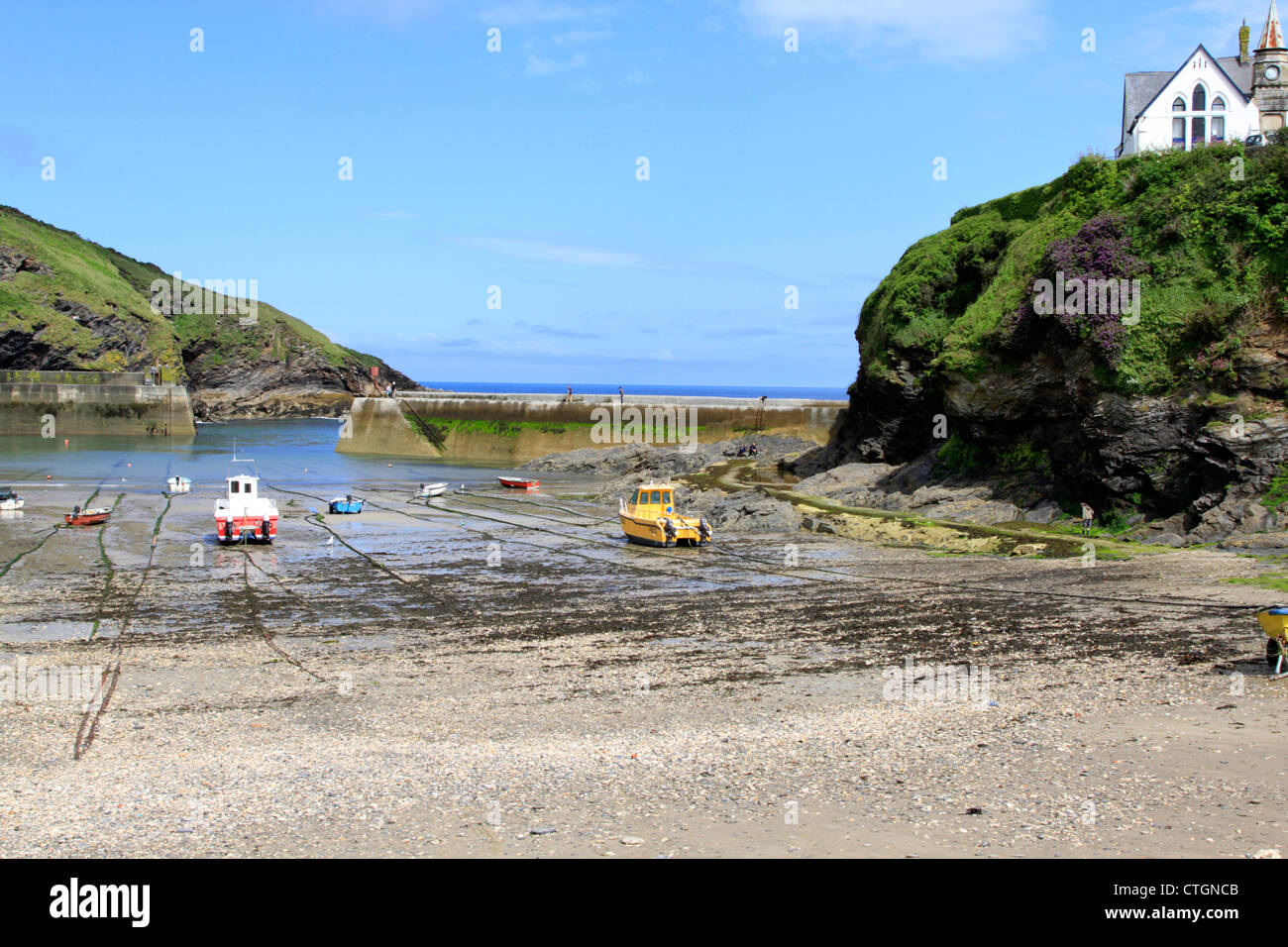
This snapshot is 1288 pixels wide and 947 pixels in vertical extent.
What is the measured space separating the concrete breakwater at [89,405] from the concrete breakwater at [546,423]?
29.0 meters

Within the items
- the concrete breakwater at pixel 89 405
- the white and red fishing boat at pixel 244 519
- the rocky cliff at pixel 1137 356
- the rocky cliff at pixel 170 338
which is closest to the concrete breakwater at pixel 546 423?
the concrete breakwater at pixel 89 405

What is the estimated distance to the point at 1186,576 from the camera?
22.5 meters

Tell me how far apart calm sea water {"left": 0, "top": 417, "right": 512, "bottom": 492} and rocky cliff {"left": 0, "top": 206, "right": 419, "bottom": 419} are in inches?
1059

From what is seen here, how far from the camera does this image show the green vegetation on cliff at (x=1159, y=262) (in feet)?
97.6

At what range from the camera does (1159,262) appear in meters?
31.8

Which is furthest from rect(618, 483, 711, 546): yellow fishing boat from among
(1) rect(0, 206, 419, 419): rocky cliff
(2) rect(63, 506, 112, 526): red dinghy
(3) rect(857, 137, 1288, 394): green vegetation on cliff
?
(1) rect(0, 206, 419, 419): rocky cliff

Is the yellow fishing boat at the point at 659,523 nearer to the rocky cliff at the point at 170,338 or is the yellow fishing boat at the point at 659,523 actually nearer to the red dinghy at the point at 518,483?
the red dinghy at the point at 518,483

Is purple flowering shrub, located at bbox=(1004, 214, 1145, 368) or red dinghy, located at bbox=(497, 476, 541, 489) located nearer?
purple flowering shrub, located at bbox=(1004, 214, 1145, 368)

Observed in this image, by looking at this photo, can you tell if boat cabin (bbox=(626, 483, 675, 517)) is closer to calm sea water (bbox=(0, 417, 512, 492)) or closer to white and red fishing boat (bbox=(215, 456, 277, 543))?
white and red fishing boat (bbox=(215, 456, 277, 543))

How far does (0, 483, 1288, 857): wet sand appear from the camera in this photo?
967cm

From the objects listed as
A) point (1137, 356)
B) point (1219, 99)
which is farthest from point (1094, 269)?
point (1219, 99)

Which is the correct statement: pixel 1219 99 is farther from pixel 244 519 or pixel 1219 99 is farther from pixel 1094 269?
pixel 244 519
